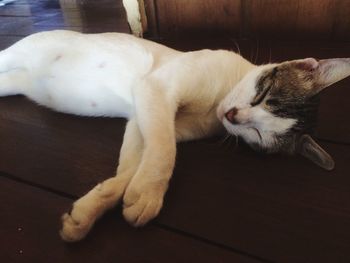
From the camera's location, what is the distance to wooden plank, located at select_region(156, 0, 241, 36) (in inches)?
71.1

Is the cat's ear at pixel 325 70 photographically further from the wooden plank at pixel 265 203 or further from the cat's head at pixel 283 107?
the wooden plank at pixel 265 203

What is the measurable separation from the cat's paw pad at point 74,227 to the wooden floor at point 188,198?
0.07 ft

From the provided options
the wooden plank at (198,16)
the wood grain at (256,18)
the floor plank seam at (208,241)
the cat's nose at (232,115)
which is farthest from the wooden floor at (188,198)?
the wooden plank at (198,16)

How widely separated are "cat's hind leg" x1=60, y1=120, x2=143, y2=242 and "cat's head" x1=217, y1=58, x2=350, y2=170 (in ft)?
0.92

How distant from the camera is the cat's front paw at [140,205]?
0.73 meters

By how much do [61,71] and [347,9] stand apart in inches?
50.4

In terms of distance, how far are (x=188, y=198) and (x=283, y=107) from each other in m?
0.34

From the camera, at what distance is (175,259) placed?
0.70 metres

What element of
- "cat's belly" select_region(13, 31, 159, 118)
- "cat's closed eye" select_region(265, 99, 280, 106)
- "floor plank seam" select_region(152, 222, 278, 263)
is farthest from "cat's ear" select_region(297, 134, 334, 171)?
"cat's belly" select_region(13, 31, 159, 118)

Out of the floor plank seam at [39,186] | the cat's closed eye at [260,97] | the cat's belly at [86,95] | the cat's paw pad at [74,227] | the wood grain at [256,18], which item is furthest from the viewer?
the wood grain at [256,18]

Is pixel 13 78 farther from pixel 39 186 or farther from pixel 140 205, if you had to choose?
pixel 140 205

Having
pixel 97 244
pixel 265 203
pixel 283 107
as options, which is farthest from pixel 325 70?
pixel 97 244

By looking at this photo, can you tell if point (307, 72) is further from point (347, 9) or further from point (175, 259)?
point (347, 9)

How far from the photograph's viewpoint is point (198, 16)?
1.85 meters
